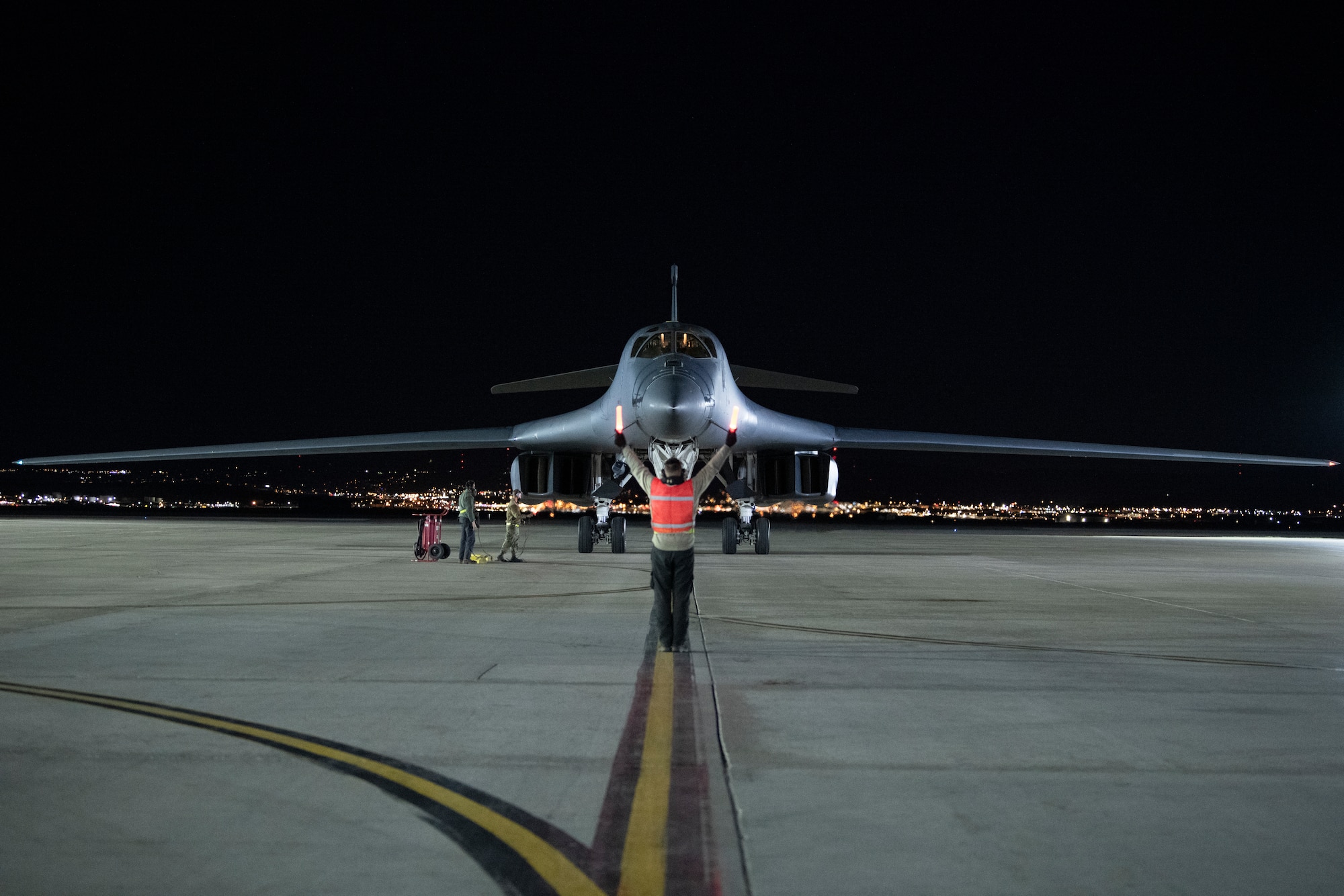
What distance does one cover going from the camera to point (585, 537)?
17.9 m

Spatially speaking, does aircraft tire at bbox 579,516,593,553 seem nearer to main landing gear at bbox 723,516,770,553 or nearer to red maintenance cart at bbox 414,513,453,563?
main landing gear at bbox 723,516,770,553

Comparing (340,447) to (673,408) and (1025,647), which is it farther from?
(1025,647)

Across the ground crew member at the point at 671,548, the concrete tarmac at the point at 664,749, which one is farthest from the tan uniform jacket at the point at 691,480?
the concrete tarmac at the point at 664,749

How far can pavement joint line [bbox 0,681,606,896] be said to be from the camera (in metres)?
2.88

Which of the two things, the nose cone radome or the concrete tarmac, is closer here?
the concrete tarmac

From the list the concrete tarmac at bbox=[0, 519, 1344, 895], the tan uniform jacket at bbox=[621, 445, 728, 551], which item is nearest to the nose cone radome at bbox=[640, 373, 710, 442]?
the tan uniform jacket at bbox=[621, 445, 728, 551]

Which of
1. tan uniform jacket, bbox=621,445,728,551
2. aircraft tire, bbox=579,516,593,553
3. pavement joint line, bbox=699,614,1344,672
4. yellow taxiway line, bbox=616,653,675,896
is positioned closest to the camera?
yellow taxiway line, bbox=616,653,675,896

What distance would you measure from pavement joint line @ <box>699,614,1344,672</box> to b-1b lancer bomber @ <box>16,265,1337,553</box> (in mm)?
5172

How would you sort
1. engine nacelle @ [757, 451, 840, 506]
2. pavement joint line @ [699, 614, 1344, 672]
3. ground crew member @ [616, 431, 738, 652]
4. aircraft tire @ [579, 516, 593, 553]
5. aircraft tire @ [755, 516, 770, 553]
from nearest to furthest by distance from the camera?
pavement joint line @ [699, 614, 1344, 672], ground crew member @ [616, 431, 738, 652], aircraft tire @ [579, 516, 593, 553], aircraft tire @ [755, 516, 770, 553], engine nacelle @ [757, 451, 840, 506]

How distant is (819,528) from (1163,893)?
3520 cm

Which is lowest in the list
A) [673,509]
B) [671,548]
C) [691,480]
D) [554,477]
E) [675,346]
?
[671,548]

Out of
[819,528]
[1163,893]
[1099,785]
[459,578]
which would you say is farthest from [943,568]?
[819,528]

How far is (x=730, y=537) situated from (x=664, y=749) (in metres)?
14.0

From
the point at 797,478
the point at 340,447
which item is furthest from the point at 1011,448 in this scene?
the point at 340,447
